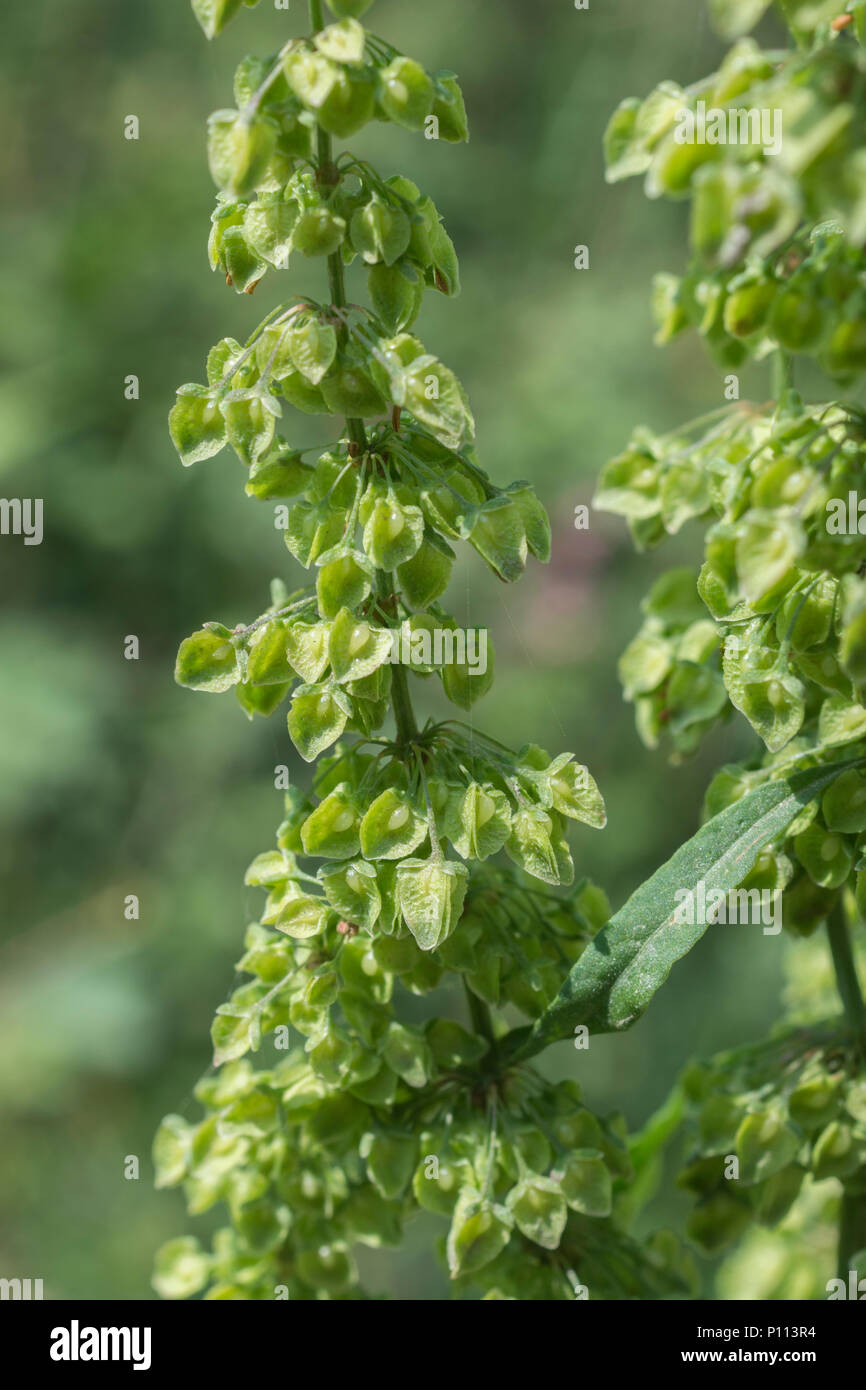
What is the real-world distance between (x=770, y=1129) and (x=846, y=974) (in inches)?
5.6

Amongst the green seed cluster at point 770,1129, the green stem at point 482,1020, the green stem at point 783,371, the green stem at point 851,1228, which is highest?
the green stem at point 783,371

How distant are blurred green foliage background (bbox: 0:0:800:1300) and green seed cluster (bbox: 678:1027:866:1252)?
1.49 metres

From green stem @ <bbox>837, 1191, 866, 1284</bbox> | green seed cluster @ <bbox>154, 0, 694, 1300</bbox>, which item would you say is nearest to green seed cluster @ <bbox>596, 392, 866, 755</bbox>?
green seed cluster @ <bbox>154, 0, 694, 1300</bbox>

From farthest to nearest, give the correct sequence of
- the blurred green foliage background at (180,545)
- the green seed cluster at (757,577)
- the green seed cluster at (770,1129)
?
the blurred green foliage background at (180,545)
the green seed cluster at (770,1129)
the green seed cluster at (757,577)

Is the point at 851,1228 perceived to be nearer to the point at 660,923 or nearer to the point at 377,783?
the point at 660,923

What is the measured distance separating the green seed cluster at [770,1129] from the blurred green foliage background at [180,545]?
4.88 ft

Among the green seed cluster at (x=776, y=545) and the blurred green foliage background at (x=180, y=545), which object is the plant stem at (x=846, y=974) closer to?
the green seed cluster at (x=776, y=545)

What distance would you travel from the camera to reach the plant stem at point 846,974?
113cm

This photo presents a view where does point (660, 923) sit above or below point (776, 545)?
below

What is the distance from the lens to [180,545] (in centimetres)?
305

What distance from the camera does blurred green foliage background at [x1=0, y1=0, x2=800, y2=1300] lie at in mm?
2834

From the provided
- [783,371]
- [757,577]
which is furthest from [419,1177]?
[783,371]

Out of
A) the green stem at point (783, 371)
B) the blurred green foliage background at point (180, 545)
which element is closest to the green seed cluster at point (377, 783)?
the green stem at point (783, 371)
